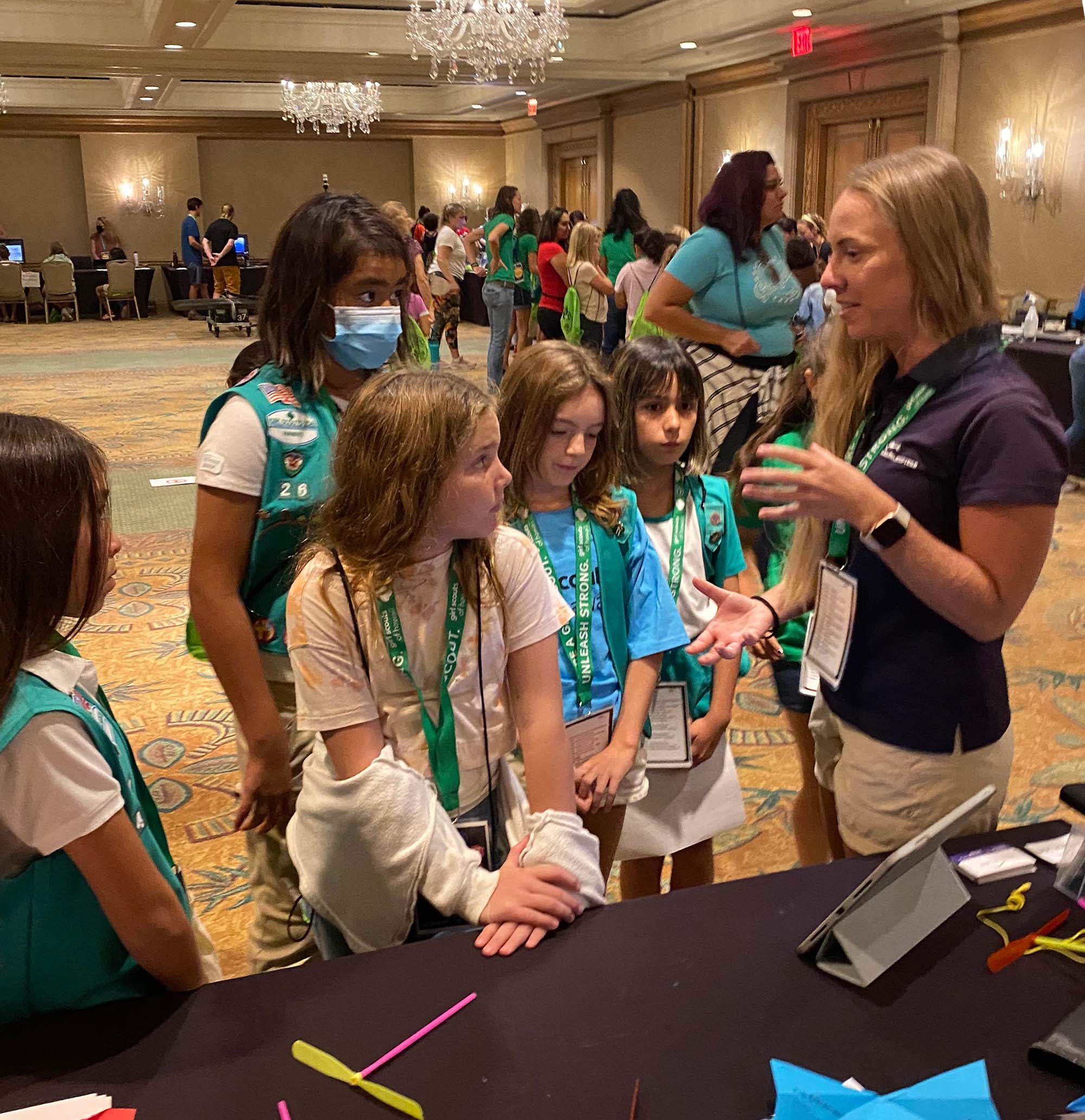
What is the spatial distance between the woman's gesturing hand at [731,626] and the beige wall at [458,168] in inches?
741

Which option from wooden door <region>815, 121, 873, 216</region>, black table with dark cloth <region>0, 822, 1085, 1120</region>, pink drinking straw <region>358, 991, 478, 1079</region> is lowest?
black table with dark cloth <region>0, 822, 1085, 1120</region>

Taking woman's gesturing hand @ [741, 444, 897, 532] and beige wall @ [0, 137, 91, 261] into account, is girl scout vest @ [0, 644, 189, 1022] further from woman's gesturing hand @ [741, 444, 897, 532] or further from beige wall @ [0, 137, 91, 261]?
beige wall @ [0, 137, 91, 261]

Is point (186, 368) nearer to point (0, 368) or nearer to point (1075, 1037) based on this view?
point (0, 368)

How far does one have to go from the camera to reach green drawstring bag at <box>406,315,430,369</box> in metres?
1.95

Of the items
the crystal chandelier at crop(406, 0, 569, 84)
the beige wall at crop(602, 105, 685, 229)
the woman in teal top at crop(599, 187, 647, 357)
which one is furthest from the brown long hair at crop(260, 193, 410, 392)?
the beige wall at crop(602, 105, 685, 229)

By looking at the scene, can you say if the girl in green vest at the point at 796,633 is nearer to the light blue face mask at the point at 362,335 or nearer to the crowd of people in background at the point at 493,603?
the crowd of people in background at the point at 493,603

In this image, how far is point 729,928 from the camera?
44.3 inches

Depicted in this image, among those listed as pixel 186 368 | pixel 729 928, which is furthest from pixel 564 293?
pixel 729 928

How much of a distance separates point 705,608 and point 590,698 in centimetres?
38

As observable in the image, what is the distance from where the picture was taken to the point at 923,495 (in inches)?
51.6

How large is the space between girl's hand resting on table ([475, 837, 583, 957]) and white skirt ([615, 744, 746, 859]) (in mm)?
713

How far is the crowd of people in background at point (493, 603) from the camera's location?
1.08 m

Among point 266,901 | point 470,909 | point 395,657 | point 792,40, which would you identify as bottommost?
point 266,901

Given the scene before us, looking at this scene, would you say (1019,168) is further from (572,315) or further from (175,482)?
(175,482)
